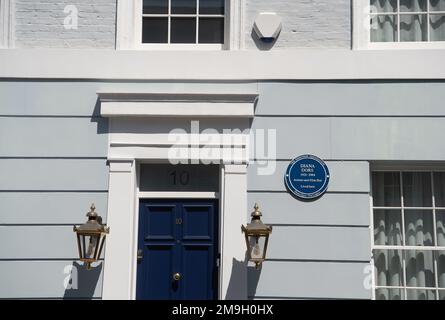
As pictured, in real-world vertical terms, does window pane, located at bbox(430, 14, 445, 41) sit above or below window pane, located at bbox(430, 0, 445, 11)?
below

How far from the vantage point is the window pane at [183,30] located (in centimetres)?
762

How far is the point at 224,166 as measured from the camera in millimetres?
7156

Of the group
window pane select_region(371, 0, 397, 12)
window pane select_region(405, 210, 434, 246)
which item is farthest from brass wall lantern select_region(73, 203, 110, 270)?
window pane select_region(371, 0, 397, 12)

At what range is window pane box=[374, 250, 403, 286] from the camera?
721cm

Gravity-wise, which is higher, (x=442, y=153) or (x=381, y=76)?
(x=381, y=76)

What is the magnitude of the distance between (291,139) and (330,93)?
613 mm

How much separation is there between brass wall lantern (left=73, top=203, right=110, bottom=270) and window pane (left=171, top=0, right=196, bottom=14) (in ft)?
7.61

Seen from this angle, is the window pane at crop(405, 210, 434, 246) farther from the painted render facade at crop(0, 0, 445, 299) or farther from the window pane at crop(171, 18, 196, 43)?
the window pane at crop(171, 18, 196, 43)

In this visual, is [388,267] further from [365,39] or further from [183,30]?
[183,30]

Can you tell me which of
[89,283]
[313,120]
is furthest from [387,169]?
[89,283]

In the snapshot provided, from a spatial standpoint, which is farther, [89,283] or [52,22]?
[52,22]

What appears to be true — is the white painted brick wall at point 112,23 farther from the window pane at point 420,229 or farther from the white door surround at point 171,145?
the window pane at point 420,229

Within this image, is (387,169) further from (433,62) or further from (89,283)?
(89,283)

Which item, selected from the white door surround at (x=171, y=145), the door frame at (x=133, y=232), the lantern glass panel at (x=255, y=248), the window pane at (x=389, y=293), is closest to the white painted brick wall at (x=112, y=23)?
the white door surround at (x=171, y=145)
